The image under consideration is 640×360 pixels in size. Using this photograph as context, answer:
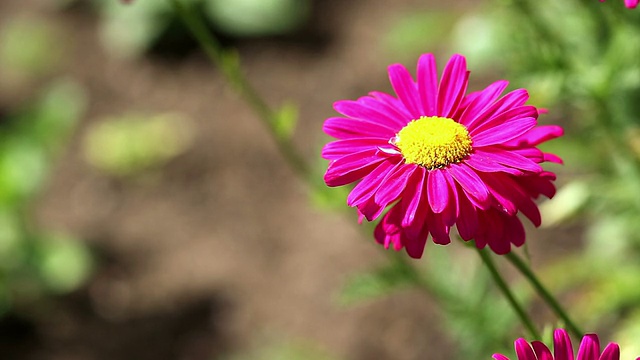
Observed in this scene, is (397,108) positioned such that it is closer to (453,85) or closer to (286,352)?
(453,85)

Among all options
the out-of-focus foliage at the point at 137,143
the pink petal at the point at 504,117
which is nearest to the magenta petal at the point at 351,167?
the pink petal at the point at 504,117

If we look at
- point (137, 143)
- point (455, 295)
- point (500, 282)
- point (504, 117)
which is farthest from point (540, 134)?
point (137, 143)

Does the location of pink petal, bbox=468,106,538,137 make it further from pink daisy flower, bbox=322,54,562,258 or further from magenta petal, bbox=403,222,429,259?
magenta petal, bbox=403,222,429,259

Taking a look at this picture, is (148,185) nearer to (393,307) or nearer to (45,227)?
(45,227)

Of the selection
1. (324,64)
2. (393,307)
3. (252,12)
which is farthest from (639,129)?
(252,12)

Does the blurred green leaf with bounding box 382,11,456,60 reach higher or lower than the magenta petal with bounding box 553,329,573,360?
higher

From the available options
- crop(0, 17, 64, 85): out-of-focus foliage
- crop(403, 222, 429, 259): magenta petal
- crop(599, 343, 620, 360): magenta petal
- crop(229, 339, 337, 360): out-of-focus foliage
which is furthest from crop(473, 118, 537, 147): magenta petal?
crop(0, 17, 64, 85): out-of-focus foliage
